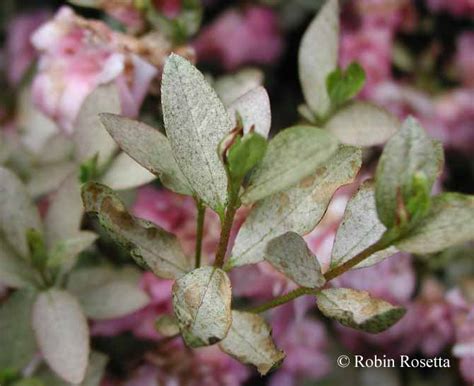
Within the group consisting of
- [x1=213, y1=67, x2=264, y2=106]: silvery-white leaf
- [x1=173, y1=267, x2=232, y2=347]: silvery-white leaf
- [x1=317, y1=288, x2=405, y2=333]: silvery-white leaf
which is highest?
[x1=173, y1=267, x2=232, y2=347]: silvery-white leaf

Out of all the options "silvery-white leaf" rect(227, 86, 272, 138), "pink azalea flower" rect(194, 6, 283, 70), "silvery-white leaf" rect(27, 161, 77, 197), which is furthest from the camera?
"pink azalea flower" rect(194, 6, 283, 70)

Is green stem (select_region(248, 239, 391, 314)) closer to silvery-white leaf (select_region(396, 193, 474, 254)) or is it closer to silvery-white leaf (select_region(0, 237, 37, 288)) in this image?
silvery-white leaf (select_region(396, 193, 474, 254))

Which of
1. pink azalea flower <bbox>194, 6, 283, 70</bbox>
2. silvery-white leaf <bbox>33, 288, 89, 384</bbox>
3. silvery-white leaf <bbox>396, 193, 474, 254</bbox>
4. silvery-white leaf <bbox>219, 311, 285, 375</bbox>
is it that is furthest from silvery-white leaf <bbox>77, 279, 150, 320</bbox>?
pink azalea flower <bbox>194, 6, 283, 70</bbox>

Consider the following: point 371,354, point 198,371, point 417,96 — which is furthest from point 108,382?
point 417,96

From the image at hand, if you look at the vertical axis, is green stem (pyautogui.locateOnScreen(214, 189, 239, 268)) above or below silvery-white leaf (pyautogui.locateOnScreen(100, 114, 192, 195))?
below

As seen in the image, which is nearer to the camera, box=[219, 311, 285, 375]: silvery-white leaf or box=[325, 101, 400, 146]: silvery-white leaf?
box=[219, 311, 285, 375]: silvery-white leaf

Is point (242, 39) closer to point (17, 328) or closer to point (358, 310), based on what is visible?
point (17, 328)

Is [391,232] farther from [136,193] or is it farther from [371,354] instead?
[371,354]
